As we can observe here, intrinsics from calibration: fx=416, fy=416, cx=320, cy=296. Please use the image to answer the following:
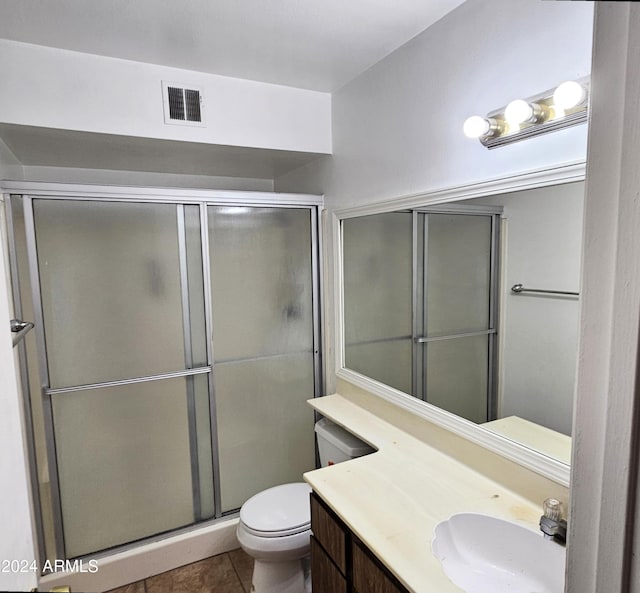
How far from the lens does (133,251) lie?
2.02 meters

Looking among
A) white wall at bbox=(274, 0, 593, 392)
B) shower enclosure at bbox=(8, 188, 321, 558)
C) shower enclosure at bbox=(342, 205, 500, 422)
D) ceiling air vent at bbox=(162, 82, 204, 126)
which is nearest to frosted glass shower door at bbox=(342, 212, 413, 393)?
shower enclosure at bbox=(342, 205, 500, 422)

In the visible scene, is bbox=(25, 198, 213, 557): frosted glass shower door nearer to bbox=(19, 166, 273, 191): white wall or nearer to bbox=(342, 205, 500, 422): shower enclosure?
bbox=(19, 166, 273, 191): white wall

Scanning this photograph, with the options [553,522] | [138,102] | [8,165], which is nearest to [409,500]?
[553,522]

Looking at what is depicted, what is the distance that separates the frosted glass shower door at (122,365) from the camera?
1.90 metres

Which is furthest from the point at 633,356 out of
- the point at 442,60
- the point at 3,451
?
the point at 442,60

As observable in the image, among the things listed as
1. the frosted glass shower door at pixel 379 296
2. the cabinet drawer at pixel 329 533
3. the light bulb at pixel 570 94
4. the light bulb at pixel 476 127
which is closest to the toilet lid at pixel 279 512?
the cabinet drawer at pixel 329 533

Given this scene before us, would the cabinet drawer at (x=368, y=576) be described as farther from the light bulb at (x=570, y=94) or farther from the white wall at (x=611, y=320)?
the light bulb at (x=570, y=94)

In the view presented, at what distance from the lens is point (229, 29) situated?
5.32ft

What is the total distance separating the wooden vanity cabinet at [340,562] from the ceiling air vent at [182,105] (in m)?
1.74

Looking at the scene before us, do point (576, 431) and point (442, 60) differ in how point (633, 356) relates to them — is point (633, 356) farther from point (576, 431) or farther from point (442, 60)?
point (442, 60)

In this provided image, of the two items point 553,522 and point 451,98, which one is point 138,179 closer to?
point 451,98

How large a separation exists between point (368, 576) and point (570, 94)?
4.70ft

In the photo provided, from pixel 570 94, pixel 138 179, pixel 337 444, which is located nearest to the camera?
pixel 570 94

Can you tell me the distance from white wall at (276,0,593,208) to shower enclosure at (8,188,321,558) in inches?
21.5
